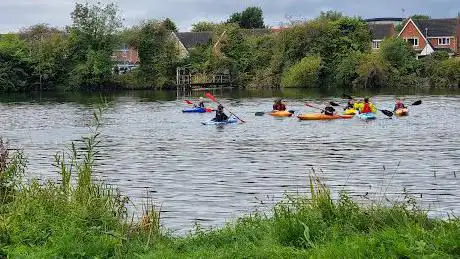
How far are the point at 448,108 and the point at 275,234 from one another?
44.2m

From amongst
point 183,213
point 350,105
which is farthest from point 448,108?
point 183,213

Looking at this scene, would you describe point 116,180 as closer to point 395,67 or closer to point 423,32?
point 395,67

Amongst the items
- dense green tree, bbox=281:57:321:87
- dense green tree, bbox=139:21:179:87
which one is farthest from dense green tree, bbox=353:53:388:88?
dense green tree, bbox=139:21:179:87

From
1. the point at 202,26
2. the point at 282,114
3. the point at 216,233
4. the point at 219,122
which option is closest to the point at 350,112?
the point at 282,114

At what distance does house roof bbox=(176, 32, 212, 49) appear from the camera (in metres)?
111

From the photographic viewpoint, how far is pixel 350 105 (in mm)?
46469

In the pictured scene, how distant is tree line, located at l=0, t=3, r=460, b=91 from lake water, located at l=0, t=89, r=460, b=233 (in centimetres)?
3994

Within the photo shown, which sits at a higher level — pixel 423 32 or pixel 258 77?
pixel 423 32

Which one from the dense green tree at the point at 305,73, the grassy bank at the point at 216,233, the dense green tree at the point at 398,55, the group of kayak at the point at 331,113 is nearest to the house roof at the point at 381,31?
the dense green tree at the point at 398,55

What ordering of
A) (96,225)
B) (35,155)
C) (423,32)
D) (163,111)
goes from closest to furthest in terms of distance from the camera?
(96,225), (35,155), (163,111), (423,32)

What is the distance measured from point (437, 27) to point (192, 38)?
40845 mm

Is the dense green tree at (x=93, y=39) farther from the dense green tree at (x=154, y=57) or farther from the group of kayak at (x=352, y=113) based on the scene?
the group of kayak at (x=352, y=113)

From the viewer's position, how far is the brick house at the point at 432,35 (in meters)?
105

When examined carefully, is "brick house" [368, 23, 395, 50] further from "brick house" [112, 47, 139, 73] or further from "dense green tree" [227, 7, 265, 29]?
"brick house" [112, 47, 139, 73]
